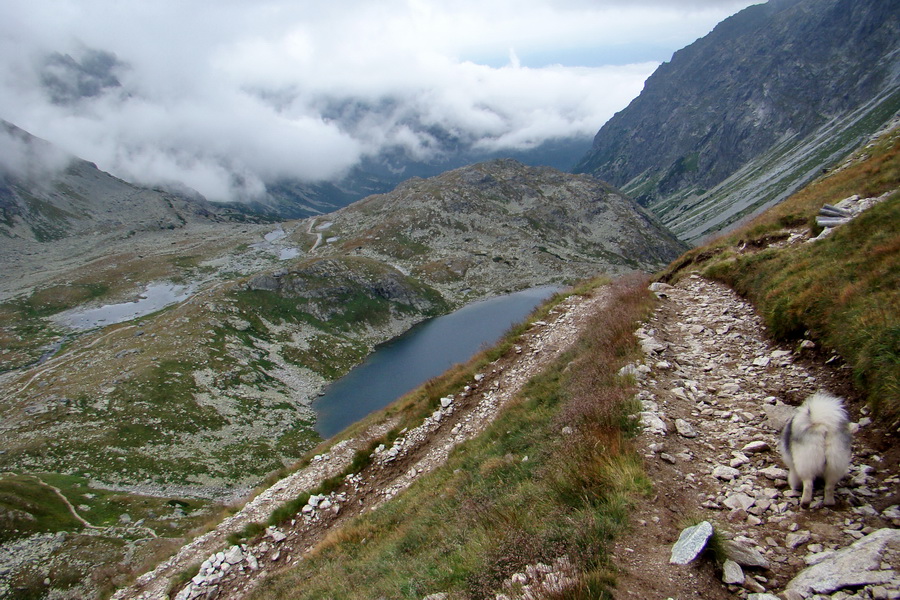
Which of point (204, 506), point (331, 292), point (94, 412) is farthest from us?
point (331, 292)

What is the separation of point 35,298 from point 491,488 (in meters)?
160

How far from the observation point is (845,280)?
996cm

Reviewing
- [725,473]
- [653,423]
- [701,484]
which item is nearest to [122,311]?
[653,423]

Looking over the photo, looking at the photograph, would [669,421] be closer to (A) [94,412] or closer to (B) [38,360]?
(A) [94,412]

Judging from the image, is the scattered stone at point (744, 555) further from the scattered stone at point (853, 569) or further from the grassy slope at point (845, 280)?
the grassy slope at point (845, 280)

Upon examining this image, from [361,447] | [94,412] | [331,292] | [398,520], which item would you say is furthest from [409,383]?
[398,520]

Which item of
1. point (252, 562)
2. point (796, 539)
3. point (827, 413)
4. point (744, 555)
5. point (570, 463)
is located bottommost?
point (252, 562)

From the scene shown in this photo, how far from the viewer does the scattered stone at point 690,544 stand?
4668 mm

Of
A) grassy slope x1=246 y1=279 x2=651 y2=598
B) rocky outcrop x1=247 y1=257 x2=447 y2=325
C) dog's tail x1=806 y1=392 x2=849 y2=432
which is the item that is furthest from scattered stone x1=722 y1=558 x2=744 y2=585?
rocky outcrop x1=247 y1=257 x2=447 y2=325

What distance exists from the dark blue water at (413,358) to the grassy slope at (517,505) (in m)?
42.1

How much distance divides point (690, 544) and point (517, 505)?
2.99 m

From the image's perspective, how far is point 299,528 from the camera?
13891 mm

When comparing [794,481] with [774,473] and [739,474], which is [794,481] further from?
[739,474]

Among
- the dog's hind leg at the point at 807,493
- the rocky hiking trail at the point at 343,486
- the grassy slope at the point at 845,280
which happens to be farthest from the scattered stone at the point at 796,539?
the rocky hiking trail at the point at 343,486
